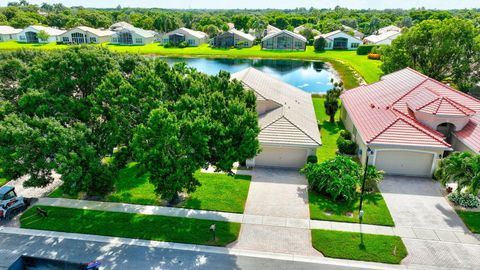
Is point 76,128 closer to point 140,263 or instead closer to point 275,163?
point 140,263

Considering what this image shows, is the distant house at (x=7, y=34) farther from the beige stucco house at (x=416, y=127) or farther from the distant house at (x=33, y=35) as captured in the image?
the beige stucco house at (x=416, y=127)

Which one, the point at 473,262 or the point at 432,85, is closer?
the point at 473,262

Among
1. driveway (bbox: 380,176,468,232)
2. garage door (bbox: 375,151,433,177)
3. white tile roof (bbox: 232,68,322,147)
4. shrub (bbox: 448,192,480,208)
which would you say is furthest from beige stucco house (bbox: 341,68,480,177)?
white tile roof (bbox: 232,68,322,147)

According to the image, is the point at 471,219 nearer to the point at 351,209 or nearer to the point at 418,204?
the point at 418,204

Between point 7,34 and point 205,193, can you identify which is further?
point 7,34

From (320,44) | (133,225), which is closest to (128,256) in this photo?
(133,225)

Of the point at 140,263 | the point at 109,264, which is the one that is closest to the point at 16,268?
the point at 109,264
